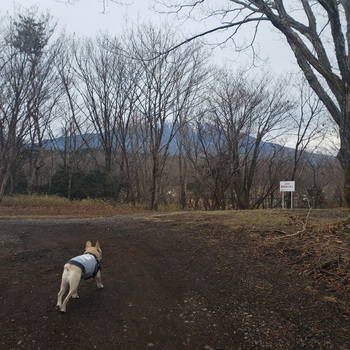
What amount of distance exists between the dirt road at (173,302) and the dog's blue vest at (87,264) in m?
0.33

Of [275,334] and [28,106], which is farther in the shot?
[28,106]

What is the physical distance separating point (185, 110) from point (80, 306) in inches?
728

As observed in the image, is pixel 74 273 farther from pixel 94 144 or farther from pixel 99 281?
pixel 94 144

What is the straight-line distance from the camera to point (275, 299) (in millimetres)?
3742

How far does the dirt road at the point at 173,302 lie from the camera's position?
3070 millimetres

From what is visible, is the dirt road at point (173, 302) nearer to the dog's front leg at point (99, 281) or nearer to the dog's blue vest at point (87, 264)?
the dog's front leg at point (99, 281)

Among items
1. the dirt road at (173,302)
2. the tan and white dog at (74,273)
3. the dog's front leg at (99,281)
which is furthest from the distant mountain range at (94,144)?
the tan and white dog at (74,273)

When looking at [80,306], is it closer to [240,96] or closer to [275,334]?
[275,334]

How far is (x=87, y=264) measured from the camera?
3.78 m

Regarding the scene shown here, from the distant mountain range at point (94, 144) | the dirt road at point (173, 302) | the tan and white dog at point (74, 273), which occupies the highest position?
the distant mountain range at point (94, 144)

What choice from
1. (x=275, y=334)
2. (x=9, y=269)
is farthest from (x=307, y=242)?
(x=9, y=269)

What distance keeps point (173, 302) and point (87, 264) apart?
1.06 metres

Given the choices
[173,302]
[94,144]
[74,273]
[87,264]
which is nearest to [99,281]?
[87,264]

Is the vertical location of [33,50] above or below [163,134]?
above
